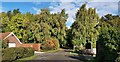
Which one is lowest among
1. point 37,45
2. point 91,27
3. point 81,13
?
point 37,45

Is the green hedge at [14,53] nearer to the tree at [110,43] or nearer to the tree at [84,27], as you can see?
the tree at [110,43]

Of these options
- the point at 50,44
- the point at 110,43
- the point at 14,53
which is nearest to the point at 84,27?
the point at 50,44

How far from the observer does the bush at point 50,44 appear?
154ft

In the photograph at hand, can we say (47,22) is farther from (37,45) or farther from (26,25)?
(37,45)

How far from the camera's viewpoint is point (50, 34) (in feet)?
172

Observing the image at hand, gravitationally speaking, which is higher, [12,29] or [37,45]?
[12,29]

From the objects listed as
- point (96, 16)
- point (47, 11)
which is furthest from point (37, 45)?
point (96, 16)

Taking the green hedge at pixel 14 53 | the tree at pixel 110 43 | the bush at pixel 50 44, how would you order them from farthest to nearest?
the bush at pixel 50 44
the green hedge at pixel 14 53
the tree at pixel 110 43

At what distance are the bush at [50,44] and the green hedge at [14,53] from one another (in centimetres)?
1870

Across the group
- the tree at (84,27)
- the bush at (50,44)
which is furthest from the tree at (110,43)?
the tree at (84,27)

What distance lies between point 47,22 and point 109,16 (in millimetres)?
23272

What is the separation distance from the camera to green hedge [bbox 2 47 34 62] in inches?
803

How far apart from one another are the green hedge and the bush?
18.7m

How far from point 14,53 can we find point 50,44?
2555 cm
